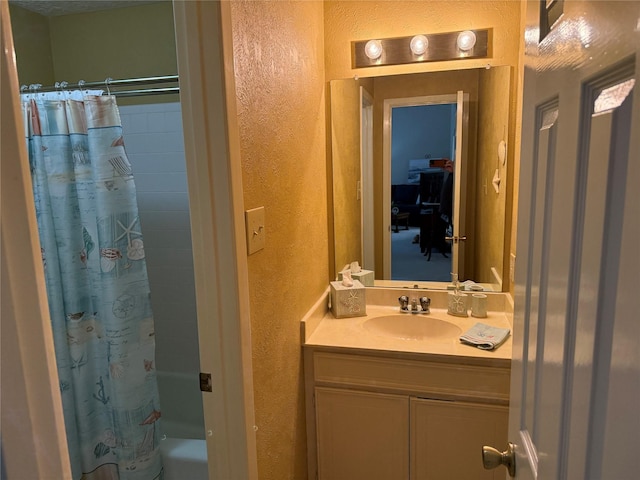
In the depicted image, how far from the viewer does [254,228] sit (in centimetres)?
120

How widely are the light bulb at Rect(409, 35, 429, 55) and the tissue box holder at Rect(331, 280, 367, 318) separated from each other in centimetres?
112

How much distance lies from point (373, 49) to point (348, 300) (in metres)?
1.19

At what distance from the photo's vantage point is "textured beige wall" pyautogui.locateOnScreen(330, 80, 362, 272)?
209 centimetres

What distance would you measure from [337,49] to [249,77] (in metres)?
1.03

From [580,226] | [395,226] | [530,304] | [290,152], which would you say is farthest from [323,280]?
[580,226]

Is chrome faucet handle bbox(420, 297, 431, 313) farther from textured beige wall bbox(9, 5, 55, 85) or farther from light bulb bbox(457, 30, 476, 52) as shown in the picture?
textured beige wall bbox(9, 5, 55, 85)

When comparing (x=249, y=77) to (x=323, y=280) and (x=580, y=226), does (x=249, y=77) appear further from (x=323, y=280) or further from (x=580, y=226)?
(x=323, y=280)

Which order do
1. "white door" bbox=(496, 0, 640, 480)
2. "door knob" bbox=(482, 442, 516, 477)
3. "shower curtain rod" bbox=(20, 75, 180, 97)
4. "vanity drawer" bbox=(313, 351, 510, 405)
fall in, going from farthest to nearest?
"shower curtain rod" bbox=(20, 75, 180, 97)
"vanity drawer" bbox=(313, 351, 510, 405)
"door knob" bbox=(482, 442, 516, 477)
"white door" bbox=(496, 0, 640, 480)

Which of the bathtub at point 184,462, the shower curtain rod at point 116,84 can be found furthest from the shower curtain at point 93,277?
the shower curtain rod at point 116,84

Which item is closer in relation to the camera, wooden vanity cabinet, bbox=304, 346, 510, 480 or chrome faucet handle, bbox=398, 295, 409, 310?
wooden vanity cabinet, bbox=304, 346, 510, 480

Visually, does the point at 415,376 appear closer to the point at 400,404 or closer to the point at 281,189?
the point at 400,404

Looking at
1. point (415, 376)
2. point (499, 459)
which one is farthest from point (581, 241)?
point (415, 376)

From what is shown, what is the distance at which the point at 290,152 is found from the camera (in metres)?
1.55

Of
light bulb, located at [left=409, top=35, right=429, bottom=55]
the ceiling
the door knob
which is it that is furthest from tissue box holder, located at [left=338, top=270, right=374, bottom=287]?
the ceiling
